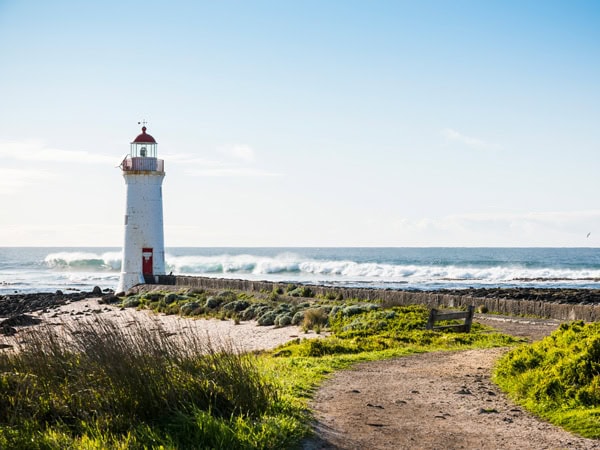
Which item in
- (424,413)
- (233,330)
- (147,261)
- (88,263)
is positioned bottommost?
(233,330)

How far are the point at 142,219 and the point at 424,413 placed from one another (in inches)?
957

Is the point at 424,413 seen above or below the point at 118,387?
below

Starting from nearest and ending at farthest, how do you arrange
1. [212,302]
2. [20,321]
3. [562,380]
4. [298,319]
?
[562,380], [298,319], [20,321], [212,302]

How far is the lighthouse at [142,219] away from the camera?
1226 inches

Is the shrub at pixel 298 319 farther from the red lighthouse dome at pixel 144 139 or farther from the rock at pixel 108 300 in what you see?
the red lighthouse dome at pixel 144 139

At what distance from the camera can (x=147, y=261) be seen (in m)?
31.5

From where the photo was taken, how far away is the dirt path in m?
7.15

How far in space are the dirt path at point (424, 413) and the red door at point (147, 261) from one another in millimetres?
21201

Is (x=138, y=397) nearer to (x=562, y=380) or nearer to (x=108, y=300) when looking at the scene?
(x=562, y=380)

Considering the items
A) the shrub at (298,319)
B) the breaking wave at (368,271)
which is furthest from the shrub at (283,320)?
the breaking wave at (368,271)

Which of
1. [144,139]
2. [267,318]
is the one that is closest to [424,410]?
[267,318]

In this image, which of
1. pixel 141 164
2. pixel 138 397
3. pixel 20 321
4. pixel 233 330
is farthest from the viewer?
pixel 141 164

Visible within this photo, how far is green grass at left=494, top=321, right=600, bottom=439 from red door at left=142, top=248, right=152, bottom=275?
75.6 ft

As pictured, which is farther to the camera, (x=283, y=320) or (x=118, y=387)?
(x=283, y=320)
